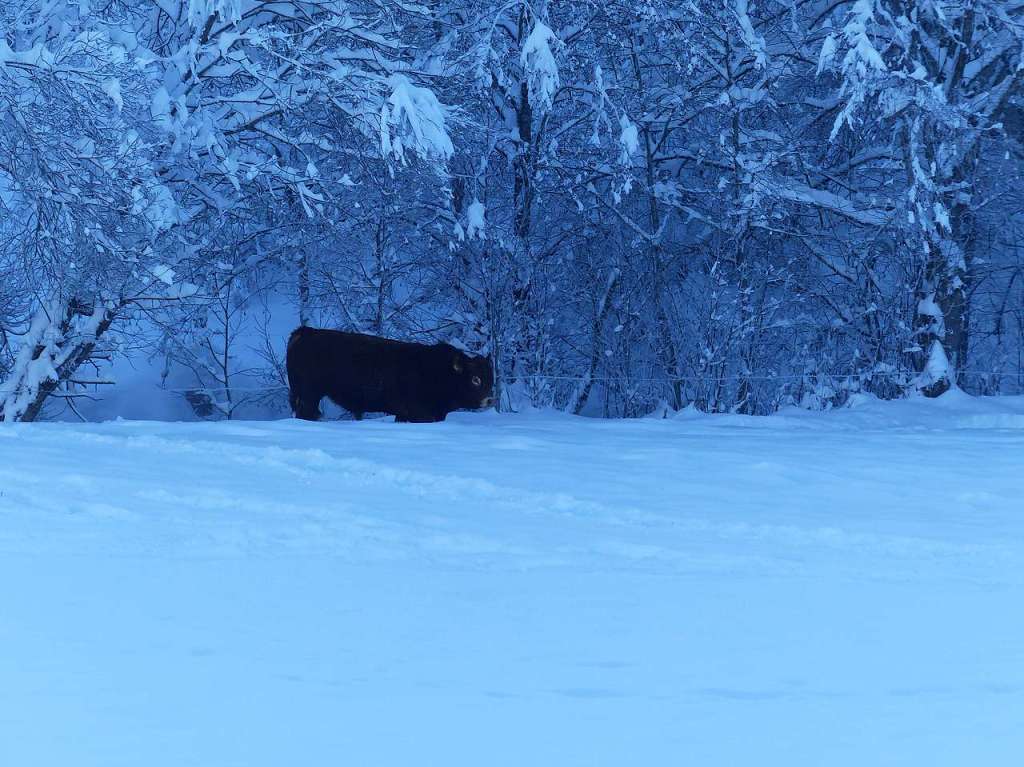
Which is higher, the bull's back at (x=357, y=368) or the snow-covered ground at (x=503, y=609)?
the bull's back at (x=357, y=368)

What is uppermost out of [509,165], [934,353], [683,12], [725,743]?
[683,12]

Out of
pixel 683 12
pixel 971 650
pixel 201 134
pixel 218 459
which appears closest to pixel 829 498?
pixel 971 650

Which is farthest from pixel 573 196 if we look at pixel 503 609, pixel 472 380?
pixel 503 609

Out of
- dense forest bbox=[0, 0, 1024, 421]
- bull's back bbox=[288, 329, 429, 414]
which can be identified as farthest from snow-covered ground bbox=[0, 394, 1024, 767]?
dense forest bbox=[0, 0, 1024, 421]

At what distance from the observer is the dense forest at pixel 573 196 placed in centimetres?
1220

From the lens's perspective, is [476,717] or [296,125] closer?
[476,717]

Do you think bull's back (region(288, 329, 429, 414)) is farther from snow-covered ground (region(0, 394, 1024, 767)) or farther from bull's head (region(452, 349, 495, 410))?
snow-covered ground (region(0, 394, 1024, 767))

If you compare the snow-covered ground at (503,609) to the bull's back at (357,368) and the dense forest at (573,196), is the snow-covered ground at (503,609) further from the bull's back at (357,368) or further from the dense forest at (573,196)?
the dense forest at (573,196)

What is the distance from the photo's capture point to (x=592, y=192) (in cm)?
1664

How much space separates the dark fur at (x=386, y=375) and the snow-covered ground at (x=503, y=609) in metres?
3.46

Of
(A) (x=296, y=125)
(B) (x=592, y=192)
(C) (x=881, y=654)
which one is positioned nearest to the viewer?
(C) (x=881, y=654)

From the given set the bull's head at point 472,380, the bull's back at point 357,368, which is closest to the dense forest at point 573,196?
the bull's back at point 357,368

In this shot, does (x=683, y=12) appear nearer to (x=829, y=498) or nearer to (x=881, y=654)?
(x=829, y=498)

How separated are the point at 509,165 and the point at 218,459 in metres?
8.98
